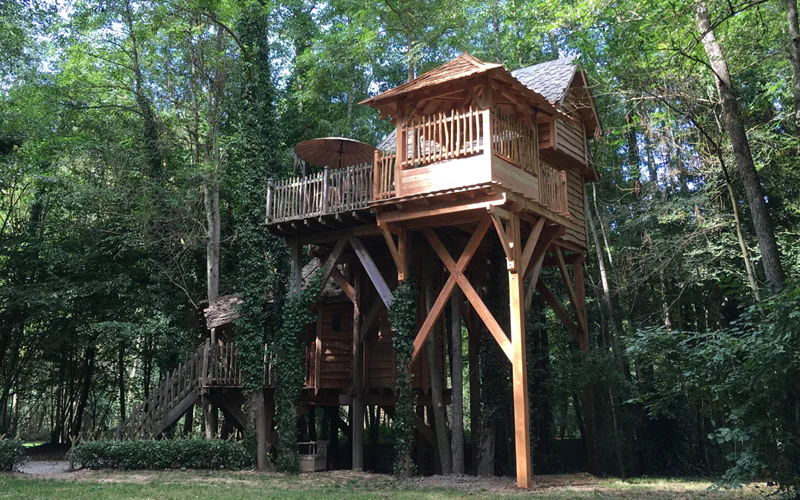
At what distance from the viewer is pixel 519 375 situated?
A: 12.3 metres

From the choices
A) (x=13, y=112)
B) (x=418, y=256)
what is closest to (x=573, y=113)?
(x=418, y=256)

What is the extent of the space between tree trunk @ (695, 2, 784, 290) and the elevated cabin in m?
2.38

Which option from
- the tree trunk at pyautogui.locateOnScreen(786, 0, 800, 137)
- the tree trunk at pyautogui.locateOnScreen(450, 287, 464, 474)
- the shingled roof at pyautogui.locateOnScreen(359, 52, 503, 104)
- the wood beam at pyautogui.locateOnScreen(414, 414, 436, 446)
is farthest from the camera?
the wood beam at pyautogui.locateOnScreen(414, 414, 436, 446)

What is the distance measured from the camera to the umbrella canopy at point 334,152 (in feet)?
54.3

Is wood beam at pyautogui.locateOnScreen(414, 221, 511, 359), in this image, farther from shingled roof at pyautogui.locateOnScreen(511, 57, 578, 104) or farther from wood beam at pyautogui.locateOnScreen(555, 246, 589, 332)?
shingled roof at pyautogui.locateOnScreen(511, 57, 578, 104)

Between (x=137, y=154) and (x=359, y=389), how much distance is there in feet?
40.9

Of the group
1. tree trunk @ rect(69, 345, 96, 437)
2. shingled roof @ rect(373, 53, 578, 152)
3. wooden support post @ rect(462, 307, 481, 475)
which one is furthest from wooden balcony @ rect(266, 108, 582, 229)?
tree trunk @ rect(69, 345, 96, 437)

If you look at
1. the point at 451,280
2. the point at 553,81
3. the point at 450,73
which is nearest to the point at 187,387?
the point at 451,280

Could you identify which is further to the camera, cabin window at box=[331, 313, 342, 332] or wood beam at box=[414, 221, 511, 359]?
cabin window at box=[331, 313, 342, 332]

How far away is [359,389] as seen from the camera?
16516 mm

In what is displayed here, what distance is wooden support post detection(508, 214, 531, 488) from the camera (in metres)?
11.9

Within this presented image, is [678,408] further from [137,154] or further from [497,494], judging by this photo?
[137,154]

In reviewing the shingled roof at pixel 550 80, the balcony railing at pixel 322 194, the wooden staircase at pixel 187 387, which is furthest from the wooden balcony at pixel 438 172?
the wooden staircase at pixel 187 387

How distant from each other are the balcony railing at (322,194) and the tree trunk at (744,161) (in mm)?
7438
